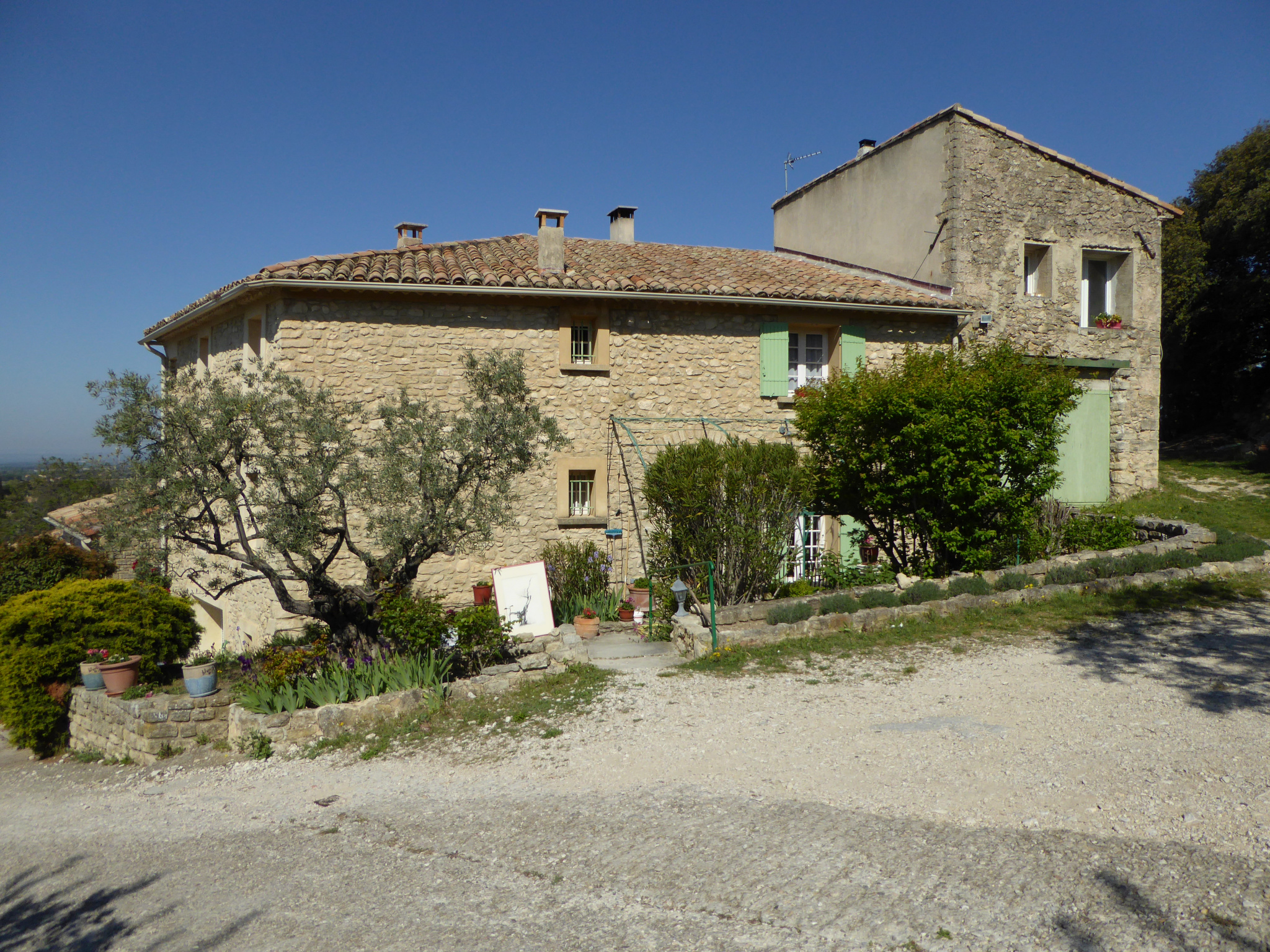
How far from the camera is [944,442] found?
34.9 ft

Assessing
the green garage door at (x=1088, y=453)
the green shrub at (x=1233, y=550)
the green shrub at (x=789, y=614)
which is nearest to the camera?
→ the green shrub at (x=789, y=614)

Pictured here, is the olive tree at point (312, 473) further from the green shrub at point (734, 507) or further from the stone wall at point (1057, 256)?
the stone wall at point (1057, 256)

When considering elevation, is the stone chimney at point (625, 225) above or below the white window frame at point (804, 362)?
above

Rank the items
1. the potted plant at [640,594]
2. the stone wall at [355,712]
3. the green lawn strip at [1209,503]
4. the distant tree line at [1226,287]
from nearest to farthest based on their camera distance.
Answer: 1. the stone wall at [355,712]
2. the potted plant at [640,594]
3. the green lawn strip at [1209,503]
4. the distant tree line at [1226,287]

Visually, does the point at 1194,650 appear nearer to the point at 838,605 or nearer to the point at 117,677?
the point at 838,605

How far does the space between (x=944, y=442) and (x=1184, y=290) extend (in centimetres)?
1732

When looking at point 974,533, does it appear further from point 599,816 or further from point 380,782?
point 380,782

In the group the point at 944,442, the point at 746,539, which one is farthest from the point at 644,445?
the point at 944,442

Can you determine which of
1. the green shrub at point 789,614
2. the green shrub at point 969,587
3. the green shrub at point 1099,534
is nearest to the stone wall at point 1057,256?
the green shrub at point 1099,534

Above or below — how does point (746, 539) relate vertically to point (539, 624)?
above

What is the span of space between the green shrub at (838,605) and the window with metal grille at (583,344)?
18.1ft

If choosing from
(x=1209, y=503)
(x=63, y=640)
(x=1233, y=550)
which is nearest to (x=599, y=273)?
(x=63, y=640)

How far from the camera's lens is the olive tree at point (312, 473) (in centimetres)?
818

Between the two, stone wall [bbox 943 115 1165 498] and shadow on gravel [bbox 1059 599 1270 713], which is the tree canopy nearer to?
shadow on gravel [bbox 1059 599 1270 713]
